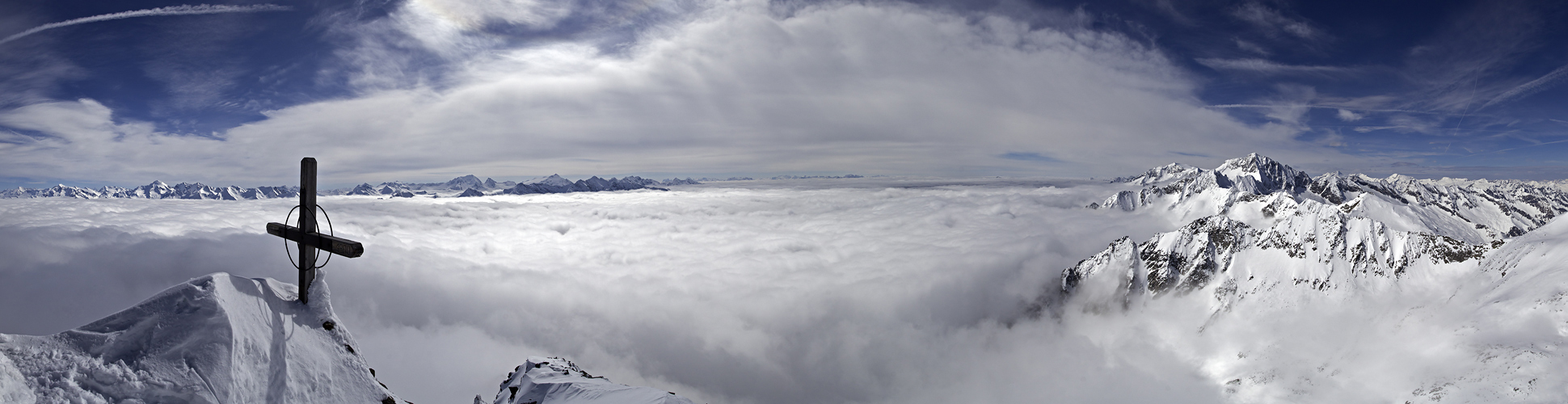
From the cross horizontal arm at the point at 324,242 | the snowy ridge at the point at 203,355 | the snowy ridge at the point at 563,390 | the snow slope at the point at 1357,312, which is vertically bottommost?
the snow slope at the point at 1357,312

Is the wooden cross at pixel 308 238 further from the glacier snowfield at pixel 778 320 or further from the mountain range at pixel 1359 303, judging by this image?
the mountain range at pixel 1359 303

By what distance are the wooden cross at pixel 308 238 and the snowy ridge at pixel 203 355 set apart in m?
0.39

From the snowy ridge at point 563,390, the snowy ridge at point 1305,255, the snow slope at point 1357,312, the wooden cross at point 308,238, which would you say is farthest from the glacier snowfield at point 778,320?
the wooden cross at point 308,238

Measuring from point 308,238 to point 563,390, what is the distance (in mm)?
6136

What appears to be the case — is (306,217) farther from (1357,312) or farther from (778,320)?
(1357,312)

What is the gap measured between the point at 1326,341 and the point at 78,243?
9963 inches

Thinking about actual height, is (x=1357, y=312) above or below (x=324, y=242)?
below

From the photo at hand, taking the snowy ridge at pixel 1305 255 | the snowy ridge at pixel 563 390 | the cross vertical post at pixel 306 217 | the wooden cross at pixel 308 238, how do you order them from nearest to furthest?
the wooden cross at pixel 308 238, the cross vertical post at pixel 306 217, the snowy ridge at pixel 563 390, the snowy ridge at pixel 1305 255

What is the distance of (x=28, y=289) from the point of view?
50.1 meters

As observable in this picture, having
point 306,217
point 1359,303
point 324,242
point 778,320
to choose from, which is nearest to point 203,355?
point 324,242

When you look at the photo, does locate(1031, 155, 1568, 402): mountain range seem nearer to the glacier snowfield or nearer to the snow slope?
the snow slope

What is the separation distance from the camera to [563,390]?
40.7 feet

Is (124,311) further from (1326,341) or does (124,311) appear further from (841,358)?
(1326,341)

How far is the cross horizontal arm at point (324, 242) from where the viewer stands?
7.95 metres
